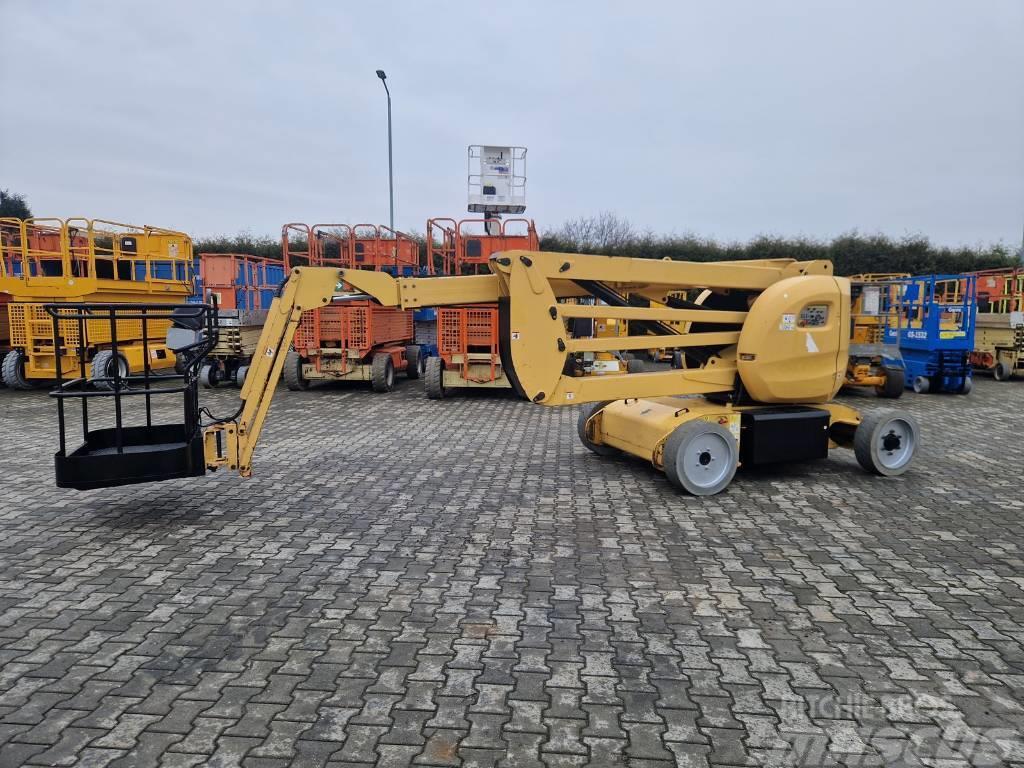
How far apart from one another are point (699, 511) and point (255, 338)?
1206 centimetres

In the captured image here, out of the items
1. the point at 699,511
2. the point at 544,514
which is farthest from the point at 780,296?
the point at 544,514

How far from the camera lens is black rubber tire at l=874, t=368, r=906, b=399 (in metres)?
13.1

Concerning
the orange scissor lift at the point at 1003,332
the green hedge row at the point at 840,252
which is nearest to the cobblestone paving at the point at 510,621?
the orange scissor lift at the point at 1003,332

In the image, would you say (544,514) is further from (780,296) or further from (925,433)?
(925,433)

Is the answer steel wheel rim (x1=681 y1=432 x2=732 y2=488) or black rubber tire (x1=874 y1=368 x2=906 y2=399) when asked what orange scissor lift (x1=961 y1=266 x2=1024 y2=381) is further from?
steel wheel rim (x1=681 y1=432 x2=732 y2=488)

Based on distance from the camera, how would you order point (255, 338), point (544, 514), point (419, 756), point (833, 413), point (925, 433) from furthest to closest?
point (255, 338) < point (925, 433) < point (833, 413) < point (544, 514) < point (419, 756)

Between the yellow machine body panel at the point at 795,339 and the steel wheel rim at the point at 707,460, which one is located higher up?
the yellow machine body panel at the point at 795,339

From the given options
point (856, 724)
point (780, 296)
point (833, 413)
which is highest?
point (780, 296)

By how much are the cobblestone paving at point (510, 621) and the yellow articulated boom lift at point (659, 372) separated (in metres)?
0.47

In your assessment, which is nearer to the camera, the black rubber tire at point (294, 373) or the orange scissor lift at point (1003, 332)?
the black rubber tire at point (294, 373)

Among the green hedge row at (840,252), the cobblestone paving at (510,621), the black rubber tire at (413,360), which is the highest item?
the green hedge row at (840,252)

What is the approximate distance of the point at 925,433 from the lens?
9.62 m

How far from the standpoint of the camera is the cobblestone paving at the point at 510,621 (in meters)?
2.81

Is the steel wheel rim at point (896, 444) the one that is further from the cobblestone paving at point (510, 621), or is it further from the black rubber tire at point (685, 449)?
the black rubber tire at point (685, 449)
